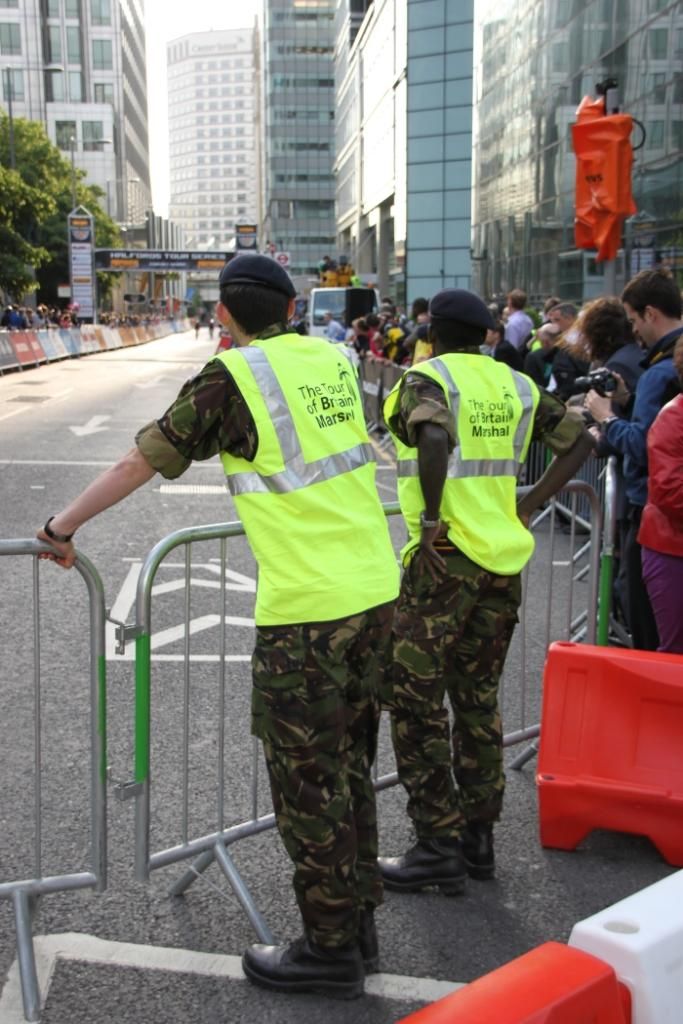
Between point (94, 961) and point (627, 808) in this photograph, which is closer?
point (94, 961)

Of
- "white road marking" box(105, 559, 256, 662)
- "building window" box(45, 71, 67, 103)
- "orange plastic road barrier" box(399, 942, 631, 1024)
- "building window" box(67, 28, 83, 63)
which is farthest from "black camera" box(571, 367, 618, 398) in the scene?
"building window" box(67, 28, 83, 63)

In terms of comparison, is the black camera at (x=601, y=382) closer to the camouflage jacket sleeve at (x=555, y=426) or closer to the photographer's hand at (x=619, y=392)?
the photographer's hand at (x=619, y=392)

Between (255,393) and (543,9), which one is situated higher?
(543,9)

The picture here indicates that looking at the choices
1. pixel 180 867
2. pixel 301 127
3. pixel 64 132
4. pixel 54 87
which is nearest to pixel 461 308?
pixel 180 867

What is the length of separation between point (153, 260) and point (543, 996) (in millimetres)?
81767

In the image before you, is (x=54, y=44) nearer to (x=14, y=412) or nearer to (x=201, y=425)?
(x=14, y=412)

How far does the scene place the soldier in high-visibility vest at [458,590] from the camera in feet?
12.2

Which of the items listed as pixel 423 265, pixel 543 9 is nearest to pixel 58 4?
pixel 423 265

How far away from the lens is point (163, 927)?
3.53 meters

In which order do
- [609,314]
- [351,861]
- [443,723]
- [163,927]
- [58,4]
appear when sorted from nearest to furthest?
[351,861] < [163,927] < [443,723] < [609,314] < [58,4]

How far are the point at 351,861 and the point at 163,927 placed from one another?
75 centimetres

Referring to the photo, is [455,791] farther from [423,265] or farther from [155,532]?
[423,265]

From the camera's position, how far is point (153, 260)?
80.4 m

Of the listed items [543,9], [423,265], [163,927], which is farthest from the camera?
[423,265]
